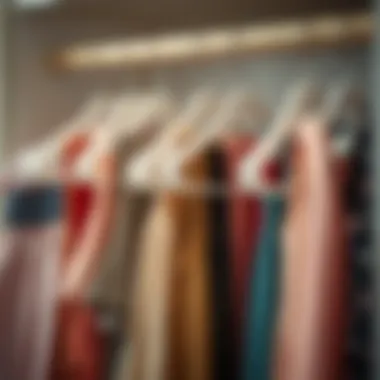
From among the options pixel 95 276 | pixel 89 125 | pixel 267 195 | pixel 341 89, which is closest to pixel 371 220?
pixel 267 195

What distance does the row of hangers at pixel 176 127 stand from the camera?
93 centimetres

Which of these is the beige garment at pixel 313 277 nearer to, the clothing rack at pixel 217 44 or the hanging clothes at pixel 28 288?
the clothing rack at pixel 217 44

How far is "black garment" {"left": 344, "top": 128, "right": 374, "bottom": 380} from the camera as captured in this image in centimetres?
85

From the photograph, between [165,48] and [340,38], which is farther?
[165,48]

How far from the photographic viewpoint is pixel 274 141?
0.92 m

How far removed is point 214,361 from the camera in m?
0.90

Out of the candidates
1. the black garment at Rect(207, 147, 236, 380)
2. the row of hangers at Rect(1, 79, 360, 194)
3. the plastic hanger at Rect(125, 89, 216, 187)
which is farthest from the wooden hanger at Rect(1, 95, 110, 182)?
the black garment at Rect(207, 147, 236, 380)

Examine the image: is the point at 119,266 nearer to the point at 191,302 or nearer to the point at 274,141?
the point at 191,302

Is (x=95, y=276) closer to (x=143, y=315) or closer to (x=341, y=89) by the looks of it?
(x=143, y=315)

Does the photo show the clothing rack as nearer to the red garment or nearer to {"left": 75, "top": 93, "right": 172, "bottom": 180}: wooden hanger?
{"left": 75, "top": 93, "right": 172, "bottom": 180}: wooden hanger

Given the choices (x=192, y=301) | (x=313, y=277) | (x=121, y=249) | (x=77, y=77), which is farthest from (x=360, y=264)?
(x=77, y=77)

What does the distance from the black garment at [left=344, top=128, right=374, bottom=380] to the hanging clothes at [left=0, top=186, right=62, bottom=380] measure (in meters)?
0.35

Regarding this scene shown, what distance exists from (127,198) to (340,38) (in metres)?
0.34

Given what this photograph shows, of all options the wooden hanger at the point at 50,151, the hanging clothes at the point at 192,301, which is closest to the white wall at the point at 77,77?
the wooden hanger at the point at 50,151
